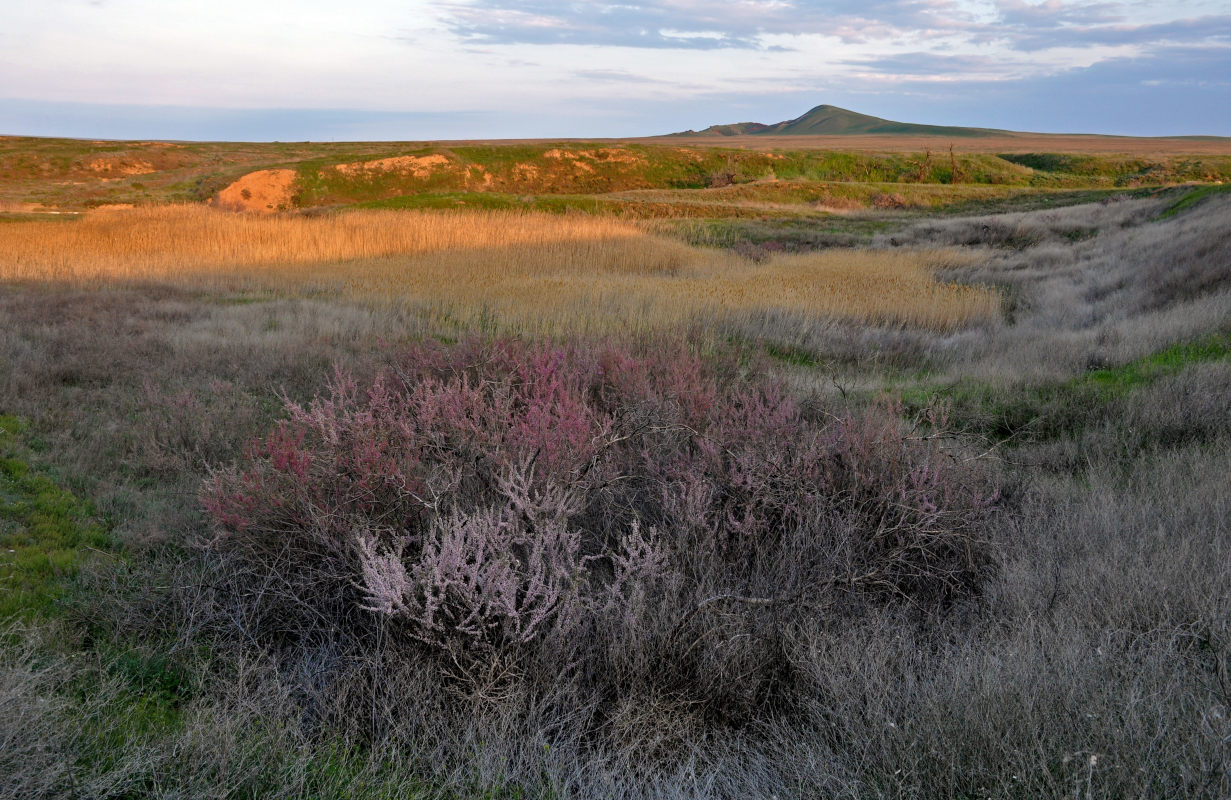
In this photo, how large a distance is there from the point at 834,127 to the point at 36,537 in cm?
18316

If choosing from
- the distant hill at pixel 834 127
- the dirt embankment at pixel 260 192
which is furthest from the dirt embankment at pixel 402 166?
the distant hill at pixel 834 127

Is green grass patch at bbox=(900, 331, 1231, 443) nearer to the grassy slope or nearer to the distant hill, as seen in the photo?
the grassy slope

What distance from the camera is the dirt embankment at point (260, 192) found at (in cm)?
2889

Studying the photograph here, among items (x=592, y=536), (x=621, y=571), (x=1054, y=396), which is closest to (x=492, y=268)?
(x=1054, y=396)

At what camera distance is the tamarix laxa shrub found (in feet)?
9.74

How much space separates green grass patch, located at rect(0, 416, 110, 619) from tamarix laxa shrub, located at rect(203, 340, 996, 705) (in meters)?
0.70

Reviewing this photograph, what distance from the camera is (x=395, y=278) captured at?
550 inches

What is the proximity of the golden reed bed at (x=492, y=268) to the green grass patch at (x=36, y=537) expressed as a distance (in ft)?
19.2

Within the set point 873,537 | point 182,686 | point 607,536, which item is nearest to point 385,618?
point 182,686

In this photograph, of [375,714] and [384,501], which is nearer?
[375,714]

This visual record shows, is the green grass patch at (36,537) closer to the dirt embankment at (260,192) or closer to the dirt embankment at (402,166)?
the dirt embankment at (260,192)

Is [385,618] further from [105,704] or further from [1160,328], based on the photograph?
[1160,328]

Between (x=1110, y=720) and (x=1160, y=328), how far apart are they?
8108 mm

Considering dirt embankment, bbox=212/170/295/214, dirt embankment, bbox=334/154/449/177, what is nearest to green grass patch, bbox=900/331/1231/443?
dirt embankment, bbox=212/170/295/214
